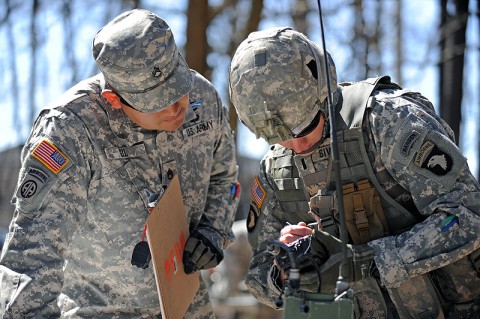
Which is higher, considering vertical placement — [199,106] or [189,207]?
[199,106]

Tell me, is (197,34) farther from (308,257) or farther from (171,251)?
(308,257)

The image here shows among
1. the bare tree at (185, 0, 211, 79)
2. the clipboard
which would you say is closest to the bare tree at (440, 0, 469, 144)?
the bare tree at (185, 0, 211, 79)

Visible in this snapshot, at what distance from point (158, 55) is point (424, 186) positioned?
1.36 m

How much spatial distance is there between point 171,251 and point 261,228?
1.42 feet

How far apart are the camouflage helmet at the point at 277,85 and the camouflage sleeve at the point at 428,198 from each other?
13.8 inches

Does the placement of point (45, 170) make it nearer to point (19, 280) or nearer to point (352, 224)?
point (19, 280)

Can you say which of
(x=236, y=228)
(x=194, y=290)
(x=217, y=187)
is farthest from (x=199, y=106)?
(x=236, y=228)

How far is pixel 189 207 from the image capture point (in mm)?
4770

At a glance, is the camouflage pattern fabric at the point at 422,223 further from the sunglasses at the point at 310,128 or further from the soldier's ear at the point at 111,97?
the soldier's ear at the point at 111,97

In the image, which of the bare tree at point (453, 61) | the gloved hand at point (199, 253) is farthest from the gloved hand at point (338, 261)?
the bare tree at point (453, 61)

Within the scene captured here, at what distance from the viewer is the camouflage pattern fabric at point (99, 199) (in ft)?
13.2

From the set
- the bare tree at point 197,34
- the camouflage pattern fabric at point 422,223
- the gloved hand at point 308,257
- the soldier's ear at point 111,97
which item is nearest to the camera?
the gloved hand at point 308,257

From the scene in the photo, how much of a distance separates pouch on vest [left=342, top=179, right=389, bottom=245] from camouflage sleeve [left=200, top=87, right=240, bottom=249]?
1072 millimetres

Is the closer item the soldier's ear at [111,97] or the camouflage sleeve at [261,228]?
the camouflage sleeve at [261,228]
